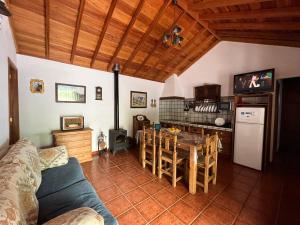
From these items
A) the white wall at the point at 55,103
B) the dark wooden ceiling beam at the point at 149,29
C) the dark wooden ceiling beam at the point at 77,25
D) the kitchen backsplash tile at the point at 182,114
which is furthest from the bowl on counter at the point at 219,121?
the dark wooden ceiling beam at the point at 77,25

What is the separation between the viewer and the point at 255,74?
3.22 m

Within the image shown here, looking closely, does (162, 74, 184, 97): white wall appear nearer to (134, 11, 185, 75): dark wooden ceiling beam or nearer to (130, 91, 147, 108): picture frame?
(130, 91, 147, 108): picture frame

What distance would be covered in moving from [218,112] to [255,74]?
1.37 m

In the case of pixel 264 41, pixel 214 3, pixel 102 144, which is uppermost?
pixel 214 3

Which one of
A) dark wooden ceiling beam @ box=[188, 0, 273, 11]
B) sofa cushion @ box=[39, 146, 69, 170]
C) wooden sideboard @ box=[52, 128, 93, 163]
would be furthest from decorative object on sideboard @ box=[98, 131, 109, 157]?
dark wooden ceiling beam @ box=[188, 0, 273, 11]

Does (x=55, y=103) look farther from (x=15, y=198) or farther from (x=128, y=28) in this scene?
(x=15, y=198)

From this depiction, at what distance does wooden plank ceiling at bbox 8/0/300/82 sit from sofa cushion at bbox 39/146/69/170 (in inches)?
86.4

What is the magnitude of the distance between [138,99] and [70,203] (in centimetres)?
386

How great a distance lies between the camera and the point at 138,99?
195 inches

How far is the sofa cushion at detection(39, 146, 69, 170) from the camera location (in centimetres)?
202

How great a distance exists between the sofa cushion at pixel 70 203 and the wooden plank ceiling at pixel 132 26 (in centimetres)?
274

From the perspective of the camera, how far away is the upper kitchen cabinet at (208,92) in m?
4.12

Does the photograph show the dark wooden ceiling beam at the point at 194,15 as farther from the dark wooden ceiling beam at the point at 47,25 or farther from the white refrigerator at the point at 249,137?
the dark wooden ceiling beam at the point at 47,25

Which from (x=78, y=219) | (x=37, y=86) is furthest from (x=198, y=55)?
(x=78, y=219)
